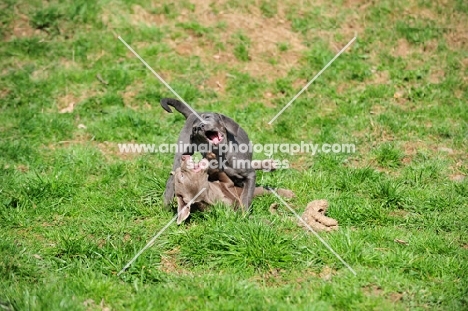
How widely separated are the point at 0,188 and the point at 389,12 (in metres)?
6.36

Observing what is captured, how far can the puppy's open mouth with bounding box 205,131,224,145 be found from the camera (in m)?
5.06

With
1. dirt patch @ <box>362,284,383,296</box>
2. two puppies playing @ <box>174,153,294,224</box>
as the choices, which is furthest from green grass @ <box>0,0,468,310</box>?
two puppies playing @ <box>174,153,294,224</box>

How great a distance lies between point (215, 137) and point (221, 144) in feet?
0.27

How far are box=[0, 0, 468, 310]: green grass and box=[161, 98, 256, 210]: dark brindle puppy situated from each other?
0.29 m

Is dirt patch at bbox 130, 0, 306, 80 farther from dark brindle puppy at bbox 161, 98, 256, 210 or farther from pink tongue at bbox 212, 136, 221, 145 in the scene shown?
pink tongue at bbox 212, 136, 221, 145

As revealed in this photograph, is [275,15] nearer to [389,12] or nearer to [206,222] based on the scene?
[389,12]

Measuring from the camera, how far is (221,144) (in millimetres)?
5102

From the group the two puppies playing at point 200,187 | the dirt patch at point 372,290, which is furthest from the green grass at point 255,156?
the two puppies playing at point 200,187

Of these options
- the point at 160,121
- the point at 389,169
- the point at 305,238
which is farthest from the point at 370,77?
the point at 305,238

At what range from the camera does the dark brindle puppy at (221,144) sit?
5.05 metres

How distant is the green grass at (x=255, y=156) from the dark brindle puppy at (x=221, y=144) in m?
0.29

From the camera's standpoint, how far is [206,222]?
5.07 meters

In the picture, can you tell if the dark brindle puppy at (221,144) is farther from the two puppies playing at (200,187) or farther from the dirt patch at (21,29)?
the dirt patch at (21,29)

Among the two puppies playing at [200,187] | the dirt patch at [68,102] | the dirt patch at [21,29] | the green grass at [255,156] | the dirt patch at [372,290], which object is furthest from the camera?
the dirt patch at [21,29]
